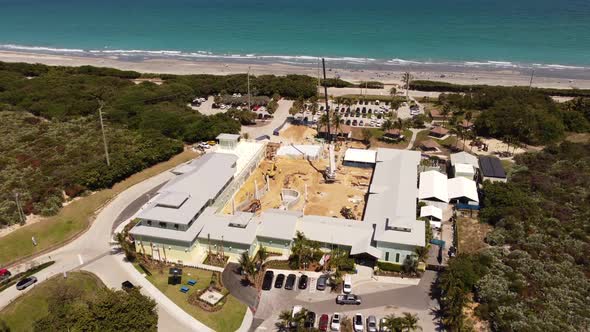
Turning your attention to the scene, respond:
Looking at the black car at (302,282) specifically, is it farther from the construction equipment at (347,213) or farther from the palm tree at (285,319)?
the construction equipment at (347,213)

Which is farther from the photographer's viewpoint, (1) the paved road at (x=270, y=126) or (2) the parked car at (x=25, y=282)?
(1) the paved road at (x=270, y=126)

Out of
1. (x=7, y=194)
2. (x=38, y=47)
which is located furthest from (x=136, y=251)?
(x=38, y=47)

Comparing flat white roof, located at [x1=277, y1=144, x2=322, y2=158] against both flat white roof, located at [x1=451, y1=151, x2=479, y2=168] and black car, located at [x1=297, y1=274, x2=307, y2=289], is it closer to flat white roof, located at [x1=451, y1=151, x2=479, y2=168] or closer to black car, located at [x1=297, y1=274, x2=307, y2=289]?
flat white roof, located at [x1=451, y1=151, x2=479, y2=168]

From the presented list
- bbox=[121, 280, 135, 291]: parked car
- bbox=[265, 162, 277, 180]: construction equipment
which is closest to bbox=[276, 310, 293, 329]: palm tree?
bbox=[121, 280, 135, 291]: parked car

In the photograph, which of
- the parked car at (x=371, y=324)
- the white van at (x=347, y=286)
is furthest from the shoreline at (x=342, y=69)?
the parked car at (x=371, y=324)

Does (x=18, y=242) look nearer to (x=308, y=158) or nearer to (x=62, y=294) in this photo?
(x=62, y=294)

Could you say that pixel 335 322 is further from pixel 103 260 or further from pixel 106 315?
pixel 103 260
